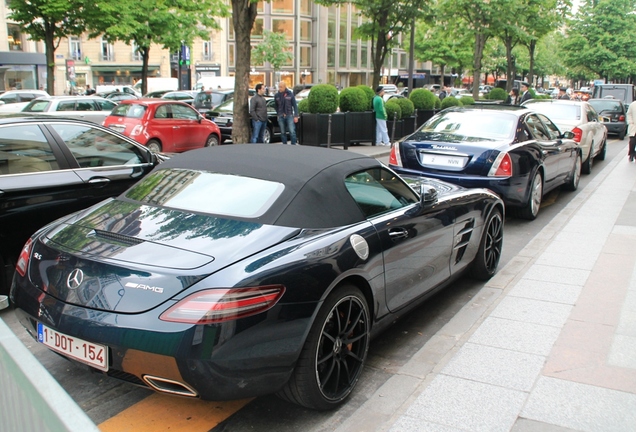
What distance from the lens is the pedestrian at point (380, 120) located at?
736 inches

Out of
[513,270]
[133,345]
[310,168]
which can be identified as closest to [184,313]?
[133,345]

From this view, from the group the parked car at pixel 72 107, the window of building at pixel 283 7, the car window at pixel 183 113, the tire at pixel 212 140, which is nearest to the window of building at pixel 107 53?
the window of building at pixel 283 7

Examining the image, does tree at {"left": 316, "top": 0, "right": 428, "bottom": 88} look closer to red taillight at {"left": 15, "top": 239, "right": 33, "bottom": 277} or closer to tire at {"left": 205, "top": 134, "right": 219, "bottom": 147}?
tire at {"left": 205, "top": 134, "right": 219, "bottom": 147}

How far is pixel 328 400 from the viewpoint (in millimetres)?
3531

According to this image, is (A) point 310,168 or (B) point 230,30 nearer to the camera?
(A) point 310,168

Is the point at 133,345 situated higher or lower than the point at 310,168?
lower

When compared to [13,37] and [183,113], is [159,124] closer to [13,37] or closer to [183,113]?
[183,113]

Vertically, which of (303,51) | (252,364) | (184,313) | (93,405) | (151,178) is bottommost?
(93,405)

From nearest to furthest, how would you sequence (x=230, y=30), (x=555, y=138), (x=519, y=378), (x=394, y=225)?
(x=519, y=378) → (x=394, y=225) → (x=555, y=138) → (x=230, y=30)

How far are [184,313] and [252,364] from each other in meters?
0.43

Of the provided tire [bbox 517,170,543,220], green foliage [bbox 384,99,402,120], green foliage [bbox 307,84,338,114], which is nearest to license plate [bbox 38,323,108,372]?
tire [bbox 517,170,543,220]

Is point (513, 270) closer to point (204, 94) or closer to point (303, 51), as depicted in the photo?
point (204, 94)

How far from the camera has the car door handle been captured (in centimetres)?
425

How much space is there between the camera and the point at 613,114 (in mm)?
26219
